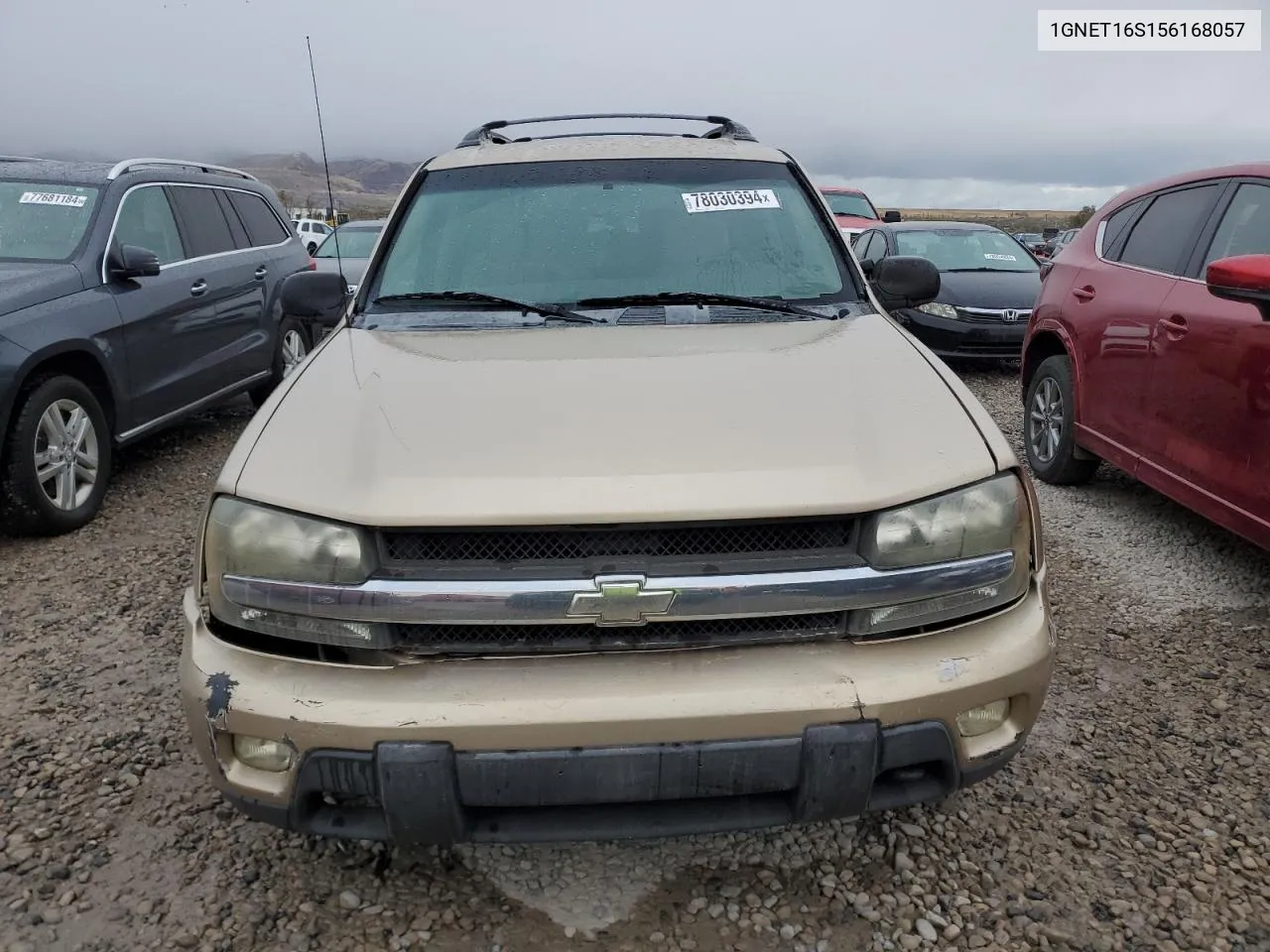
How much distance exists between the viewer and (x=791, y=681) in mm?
1756

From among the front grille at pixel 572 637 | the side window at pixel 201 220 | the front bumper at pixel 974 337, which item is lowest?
the front bumper at pixel 974 337

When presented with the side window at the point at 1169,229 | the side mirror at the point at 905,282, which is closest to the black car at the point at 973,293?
the side window at the point at 1169,229

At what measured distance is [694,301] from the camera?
273 cm

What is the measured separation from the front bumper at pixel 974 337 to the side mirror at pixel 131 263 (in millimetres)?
6037

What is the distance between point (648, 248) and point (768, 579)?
148cm

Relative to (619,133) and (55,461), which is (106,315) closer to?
(55,461)

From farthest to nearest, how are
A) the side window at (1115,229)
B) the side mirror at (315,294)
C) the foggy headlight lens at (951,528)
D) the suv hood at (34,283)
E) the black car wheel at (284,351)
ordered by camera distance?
the black car wheel at (284,351)
the side window at (1115,229)
the suv hood at (34,283)
the side mirror at (315,294)
the foggy headlight lens at (951,528)

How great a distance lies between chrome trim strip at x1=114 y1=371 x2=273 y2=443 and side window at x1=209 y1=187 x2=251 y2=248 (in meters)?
0.90

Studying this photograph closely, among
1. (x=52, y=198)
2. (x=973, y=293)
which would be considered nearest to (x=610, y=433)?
(x=52, y=198)

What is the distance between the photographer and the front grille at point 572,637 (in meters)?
1.81

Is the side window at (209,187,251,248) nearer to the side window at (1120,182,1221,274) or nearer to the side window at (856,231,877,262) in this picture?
the side window at (1120,182,1221,274)

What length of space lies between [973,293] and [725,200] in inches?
240

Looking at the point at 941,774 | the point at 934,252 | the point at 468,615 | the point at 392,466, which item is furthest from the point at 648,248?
the point at 934,252

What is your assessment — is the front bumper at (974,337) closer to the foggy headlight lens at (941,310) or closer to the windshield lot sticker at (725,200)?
the foggy headlight lens at (941,310)
